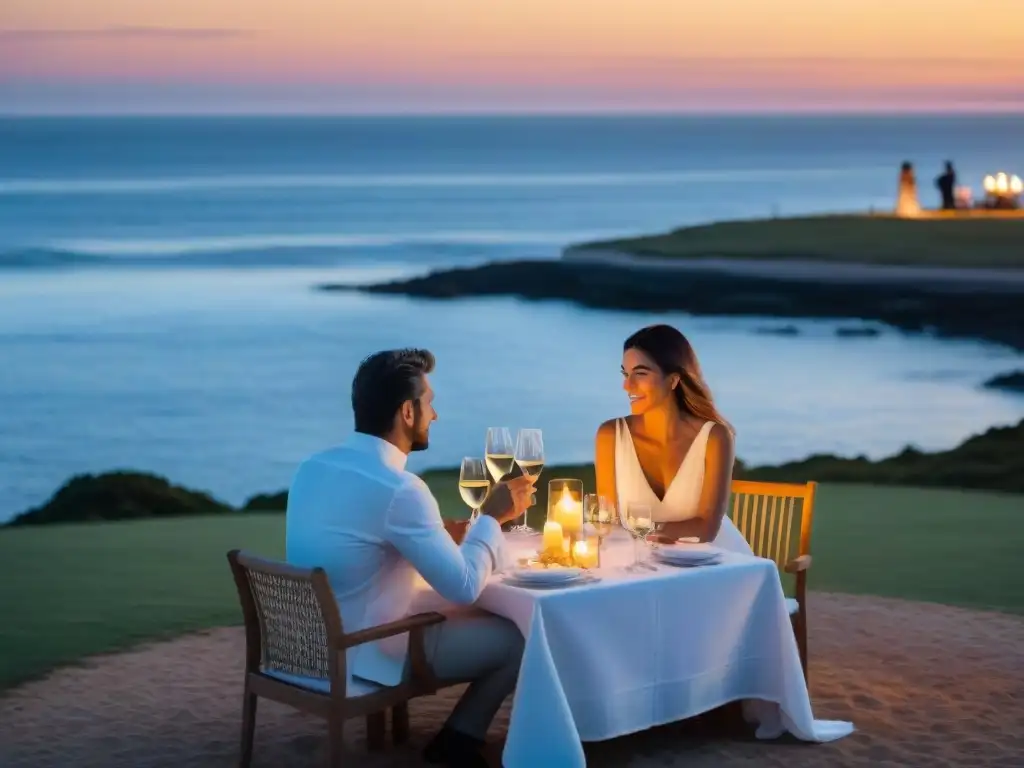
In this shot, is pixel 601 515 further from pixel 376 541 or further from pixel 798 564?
pixel 798 564

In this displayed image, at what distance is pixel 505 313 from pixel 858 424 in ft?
56.9

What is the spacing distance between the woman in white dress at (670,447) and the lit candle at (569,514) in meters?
0.54

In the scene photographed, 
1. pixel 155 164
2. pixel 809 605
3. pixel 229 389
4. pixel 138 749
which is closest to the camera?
pixel 138 749

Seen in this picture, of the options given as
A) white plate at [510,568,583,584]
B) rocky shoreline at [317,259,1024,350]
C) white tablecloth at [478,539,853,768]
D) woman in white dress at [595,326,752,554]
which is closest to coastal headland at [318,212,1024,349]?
rocky shoreline at [317,259,1024,350]

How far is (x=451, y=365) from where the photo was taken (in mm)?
35938

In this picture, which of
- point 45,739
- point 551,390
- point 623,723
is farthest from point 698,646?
point 551,390

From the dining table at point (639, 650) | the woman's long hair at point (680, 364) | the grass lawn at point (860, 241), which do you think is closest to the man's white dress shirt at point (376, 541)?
the dining table at point (639, 650)

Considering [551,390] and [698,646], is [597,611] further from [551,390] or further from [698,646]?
[551,390]

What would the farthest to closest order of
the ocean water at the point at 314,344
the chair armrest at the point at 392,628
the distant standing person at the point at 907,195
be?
the distant standing person at the point at 907,195, the ocean water at the point at 314,344, the chair armrest at the point at 392,628

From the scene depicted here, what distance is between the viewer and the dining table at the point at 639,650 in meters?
4.15

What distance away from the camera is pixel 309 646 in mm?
4199

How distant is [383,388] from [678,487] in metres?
1.32

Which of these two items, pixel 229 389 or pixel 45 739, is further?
pixel 229 389

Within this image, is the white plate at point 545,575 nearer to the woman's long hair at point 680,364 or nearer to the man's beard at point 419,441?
the man's beard at point 419,441
